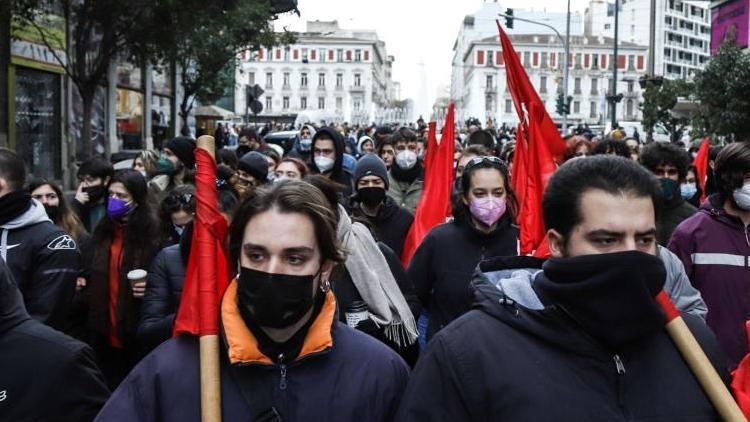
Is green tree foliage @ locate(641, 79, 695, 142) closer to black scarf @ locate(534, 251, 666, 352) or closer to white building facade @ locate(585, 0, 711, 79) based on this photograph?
black scarf @ locate(534, 251, 666, 352)

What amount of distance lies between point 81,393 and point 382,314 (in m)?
1.61

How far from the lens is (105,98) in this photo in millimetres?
28031

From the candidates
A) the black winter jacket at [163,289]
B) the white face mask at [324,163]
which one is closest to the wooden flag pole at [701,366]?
the black winter jacket at [163,289]

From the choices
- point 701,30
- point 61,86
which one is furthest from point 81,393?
point 701,30

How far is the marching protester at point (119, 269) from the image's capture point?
208 inches

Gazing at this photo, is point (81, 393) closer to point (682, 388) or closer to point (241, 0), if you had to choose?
point (682, 388)

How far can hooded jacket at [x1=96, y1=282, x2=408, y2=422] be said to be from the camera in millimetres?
2408

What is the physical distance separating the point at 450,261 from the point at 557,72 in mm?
119866

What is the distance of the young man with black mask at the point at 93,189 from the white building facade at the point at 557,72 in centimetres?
11633

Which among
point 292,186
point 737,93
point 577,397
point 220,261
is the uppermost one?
point 737,93

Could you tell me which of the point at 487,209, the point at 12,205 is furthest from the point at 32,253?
the point at 487,209

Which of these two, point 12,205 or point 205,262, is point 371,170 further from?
point 205,262

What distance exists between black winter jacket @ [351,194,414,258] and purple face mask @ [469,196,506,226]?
1246 millimetres

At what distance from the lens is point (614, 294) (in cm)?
223
